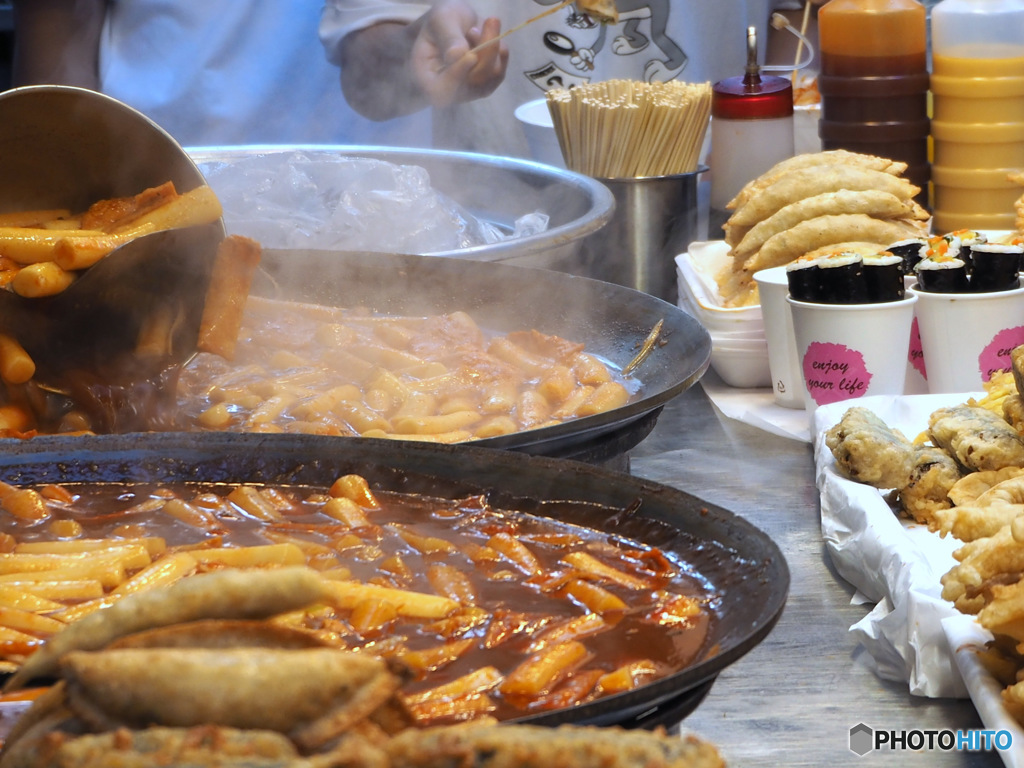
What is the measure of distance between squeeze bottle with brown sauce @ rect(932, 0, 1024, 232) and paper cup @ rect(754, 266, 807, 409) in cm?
112

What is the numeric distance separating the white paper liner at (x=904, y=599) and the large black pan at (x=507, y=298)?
361mm

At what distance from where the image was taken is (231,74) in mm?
6305

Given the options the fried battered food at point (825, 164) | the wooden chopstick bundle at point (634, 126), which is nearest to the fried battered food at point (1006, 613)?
the fried battered food at point (825, 164)

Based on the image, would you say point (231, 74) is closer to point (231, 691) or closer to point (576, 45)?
point (576, 45)

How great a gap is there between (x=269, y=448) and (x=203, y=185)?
844 mm

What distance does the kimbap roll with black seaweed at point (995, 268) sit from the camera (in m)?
2.20

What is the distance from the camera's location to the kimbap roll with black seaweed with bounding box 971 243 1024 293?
2201 mm

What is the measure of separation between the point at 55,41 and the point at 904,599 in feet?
16.7

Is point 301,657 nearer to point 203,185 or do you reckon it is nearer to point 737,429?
point 203,185

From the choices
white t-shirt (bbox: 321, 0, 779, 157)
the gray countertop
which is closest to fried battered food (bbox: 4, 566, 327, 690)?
the gray countertop

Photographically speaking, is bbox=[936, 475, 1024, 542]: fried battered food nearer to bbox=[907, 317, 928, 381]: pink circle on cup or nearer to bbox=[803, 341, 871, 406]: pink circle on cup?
bbox=[803, 341, 871, 406]: pink circle on cup

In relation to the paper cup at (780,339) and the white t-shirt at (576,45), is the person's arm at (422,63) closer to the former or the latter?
the white t-shirt at (576,45)

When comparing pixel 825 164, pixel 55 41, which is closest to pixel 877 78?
pixel 825 164

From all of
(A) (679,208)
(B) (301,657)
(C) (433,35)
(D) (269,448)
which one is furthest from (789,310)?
(C) (433,35)
